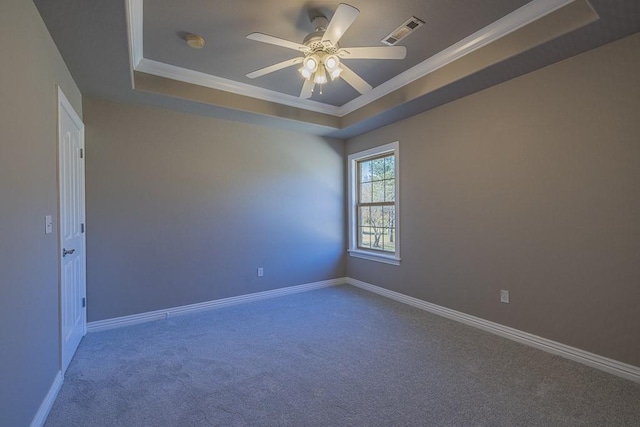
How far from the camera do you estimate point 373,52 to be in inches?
86.2

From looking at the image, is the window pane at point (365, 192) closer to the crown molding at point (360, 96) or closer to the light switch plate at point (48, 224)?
the crown molding at point (360, 96)

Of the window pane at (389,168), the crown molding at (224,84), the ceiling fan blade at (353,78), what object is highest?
the crown molding at (224,84)

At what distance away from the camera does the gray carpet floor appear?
5.84ft

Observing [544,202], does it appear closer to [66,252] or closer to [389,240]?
[389,240]

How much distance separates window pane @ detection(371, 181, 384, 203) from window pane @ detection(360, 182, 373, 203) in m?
0.08

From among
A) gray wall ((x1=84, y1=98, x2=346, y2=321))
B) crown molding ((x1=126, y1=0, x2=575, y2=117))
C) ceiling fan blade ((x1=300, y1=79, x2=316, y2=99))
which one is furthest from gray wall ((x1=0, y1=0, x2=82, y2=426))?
ceiling fan blade ((x1=300, y1=79, x2=316, y2=99))

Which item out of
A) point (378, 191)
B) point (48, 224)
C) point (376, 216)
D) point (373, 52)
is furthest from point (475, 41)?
point (48, 224)

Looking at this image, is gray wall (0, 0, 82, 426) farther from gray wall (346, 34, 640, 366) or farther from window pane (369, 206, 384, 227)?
window pane (369, 206, 384, 227)

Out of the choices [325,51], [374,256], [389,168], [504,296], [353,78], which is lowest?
[504,296]

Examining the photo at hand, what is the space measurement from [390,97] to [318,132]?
1.33 metres

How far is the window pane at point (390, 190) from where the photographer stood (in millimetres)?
4182

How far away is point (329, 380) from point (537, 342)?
6.21 ft

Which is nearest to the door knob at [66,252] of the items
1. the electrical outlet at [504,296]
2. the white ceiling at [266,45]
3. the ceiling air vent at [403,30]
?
the white ceiling at [266,45]

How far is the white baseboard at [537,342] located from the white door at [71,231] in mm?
3477
